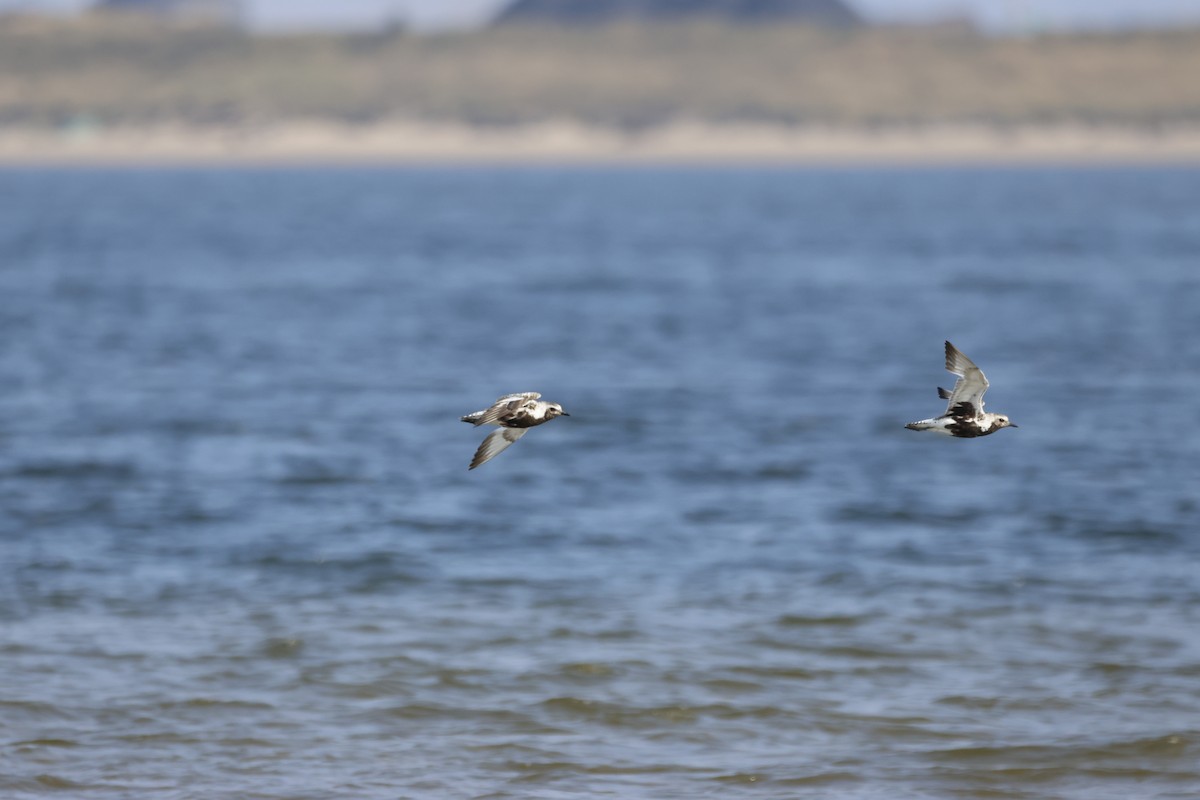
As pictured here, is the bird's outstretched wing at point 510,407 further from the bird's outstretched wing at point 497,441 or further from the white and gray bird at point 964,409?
the white and gray bird at point 964,409

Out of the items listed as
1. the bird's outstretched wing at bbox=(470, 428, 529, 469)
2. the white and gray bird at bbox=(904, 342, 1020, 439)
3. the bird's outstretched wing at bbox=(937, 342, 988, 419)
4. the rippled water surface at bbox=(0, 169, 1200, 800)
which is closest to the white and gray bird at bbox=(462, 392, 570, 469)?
the bird's outstretched wing at bbox=(470, 428, 529, 469)

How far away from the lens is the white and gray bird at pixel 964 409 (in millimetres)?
12906

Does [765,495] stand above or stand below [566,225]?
below

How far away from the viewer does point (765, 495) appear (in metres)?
30.0

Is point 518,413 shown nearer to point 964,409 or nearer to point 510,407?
point 510,407

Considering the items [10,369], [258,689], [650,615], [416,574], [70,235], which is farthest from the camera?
[70,235]

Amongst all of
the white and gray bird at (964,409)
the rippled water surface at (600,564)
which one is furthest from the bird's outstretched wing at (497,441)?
→ the rippled water surface at (600,564)

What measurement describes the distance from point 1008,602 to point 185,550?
12.2 meters

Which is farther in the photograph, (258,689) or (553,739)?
(258,689)

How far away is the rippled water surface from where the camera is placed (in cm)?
1723

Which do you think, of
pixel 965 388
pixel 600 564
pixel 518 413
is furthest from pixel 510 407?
pixel 600 564

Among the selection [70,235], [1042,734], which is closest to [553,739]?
[1042,734]

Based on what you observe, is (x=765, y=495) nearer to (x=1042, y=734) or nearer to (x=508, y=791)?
(x=1042, y=734)

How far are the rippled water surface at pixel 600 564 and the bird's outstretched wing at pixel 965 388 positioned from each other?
A: 470 centimetres
